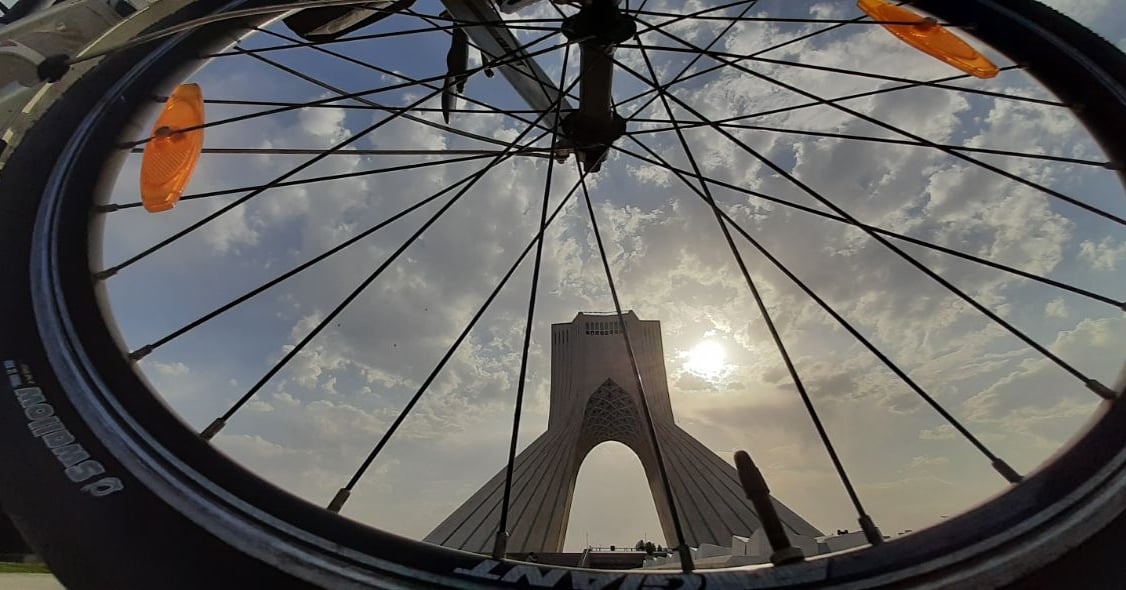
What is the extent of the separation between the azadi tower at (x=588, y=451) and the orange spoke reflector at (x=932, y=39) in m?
14.2

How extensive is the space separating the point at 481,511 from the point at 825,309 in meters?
17.2

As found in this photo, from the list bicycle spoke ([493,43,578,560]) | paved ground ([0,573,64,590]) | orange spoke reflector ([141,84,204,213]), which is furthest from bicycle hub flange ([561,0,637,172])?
paved ground ([0,573,64,590])

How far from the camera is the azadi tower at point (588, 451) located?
17.3 m

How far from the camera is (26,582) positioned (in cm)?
208

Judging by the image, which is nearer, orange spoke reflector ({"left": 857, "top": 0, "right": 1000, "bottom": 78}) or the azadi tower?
orange spoke reflector ({"left": 857, "top": 0, "right": 1000, "bottom": 78})

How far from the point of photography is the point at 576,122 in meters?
2.95

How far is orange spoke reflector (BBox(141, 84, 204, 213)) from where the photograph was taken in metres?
2.65

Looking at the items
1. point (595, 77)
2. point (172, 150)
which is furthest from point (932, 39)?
point (172, 150)

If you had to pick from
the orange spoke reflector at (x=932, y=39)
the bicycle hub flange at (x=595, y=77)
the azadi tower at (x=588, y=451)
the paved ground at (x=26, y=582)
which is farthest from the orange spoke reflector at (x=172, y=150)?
the azadi tower at (x=588, y=451)

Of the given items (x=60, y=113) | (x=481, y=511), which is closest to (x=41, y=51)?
(x=60, y=113)

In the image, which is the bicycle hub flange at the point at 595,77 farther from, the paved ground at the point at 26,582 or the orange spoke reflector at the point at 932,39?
the paved ground at the point at 26,582

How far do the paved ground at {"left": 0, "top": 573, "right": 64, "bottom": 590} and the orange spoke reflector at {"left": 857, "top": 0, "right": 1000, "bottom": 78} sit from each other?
4.13 meters

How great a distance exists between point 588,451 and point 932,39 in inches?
841

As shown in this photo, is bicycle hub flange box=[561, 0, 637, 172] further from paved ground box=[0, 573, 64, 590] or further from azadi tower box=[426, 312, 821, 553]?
azadi tower box=[426, 312, 821, 553]
